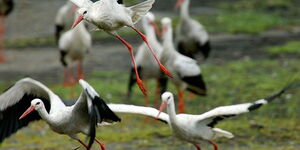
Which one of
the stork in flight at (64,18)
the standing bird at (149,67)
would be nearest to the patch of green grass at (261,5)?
the stork in flight at (64,18)

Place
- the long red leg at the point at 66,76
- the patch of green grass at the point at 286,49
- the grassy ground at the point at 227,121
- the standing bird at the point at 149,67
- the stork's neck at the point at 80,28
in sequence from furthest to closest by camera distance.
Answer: the patch of green grass at the point at 286,49, the long red leg at the point at 66,76, the stork's neck at the point at 80,28, the standing bird at the point at 149,67, the grassy ground at the point at 227,121

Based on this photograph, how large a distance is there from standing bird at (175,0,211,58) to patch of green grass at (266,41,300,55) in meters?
1.95

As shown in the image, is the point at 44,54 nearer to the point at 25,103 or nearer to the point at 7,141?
the point at 7,141

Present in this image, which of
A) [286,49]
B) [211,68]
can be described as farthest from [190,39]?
[286,49]

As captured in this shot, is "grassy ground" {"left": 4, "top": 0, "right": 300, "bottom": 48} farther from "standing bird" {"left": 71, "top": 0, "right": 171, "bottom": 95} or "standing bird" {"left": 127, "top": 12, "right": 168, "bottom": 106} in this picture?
"standing bird" {"left": 71, "top": 0, "right": 171, "bottom": 95}

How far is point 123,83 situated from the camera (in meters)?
13.8

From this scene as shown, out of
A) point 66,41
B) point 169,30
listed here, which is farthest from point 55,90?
point 169,30

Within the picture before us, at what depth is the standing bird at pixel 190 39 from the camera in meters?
13.9

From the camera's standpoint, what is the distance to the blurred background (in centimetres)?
1059

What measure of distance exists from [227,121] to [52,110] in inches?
145

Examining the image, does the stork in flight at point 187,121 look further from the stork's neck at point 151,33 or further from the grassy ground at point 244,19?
the grassy ground at point 244,19

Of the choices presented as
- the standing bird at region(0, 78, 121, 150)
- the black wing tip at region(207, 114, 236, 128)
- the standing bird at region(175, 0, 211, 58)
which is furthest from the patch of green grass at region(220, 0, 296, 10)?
the standing bird at region(0, 78, 121, 150)

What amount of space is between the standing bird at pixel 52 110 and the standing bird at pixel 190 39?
515 cm

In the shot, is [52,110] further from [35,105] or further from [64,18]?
[64,18]
